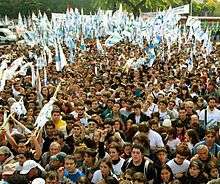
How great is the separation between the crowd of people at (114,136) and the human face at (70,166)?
0.01 m

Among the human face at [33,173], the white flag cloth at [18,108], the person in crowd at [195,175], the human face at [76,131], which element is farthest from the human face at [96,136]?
the white flag cloth at [18,108]

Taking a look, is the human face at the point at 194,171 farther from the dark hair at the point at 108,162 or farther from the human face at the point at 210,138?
the human face at the point at 210,138

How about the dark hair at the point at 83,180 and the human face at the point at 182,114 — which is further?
the human face at the point at 182,114

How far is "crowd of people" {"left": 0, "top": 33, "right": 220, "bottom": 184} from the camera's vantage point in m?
6.67

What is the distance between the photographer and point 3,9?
4862 cm

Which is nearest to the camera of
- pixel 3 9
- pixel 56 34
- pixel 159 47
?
pixel 159 47

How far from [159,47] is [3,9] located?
29.5m

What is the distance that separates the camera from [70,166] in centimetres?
669

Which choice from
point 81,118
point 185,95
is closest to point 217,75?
point 185,95

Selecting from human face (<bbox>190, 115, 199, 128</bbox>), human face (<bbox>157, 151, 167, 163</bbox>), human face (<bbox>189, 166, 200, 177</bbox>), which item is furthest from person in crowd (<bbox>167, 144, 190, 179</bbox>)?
human face (<bbox>190, 115, 199, 128</bbox>)

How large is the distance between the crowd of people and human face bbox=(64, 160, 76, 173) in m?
0.01

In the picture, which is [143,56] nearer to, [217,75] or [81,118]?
[217,75]

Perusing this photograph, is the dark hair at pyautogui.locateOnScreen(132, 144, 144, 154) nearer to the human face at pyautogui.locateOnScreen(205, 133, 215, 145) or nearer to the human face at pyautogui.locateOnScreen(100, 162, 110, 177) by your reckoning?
the human face at pyautogui.locateOnScreen(100, 162, 110, 177)

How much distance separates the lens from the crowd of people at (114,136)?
6668 millimetres
